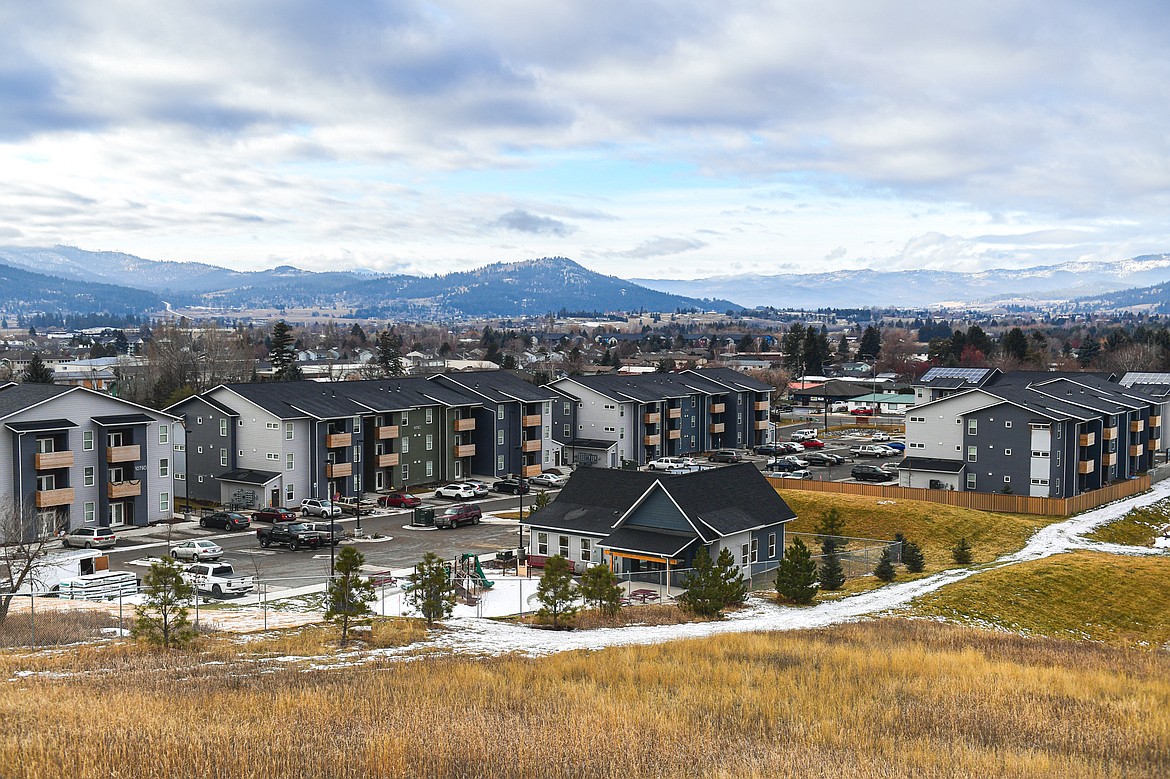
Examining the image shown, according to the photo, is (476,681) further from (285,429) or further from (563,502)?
(285,429)

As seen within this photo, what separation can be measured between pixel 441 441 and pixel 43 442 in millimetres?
28914

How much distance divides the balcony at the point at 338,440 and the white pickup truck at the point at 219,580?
968 inches

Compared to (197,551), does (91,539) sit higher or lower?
lower

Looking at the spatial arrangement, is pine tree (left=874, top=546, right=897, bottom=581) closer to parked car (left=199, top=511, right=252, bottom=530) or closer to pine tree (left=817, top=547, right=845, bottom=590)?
pine tree (left=817, top=547, right=845, bottom=590)

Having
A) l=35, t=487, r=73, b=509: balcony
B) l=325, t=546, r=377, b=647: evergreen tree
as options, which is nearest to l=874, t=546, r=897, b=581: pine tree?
l=325, t=546, r=377, b=647: evergreen tree

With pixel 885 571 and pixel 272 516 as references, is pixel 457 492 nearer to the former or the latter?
pixel 272 516

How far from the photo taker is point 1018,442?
66.4m

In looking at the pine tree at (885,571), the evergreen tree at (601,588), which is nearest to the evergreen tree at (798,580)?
the pine tree at (885,571)

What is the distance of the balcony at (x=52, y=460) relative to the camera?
169ft

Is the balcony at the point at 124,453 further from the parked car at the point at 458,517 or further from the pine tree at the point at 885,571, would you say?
the pine tree at the point at 885,571

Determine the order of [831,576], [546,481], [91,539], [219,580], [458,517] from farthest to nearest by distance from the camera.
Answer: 1. [546,481]
2. [458,517]
3. [91,539]
4. [831,576]
5. [219,580]

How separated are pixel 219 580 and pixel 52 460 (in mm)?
18312

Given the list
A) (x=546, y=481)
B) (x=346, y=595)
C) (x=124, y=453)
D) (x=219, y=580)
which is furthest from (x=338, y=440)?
(x=346, y=595)

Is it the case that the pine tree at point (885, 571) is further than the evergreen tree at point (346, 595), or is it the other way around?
the pine tree at point (885, 571)
